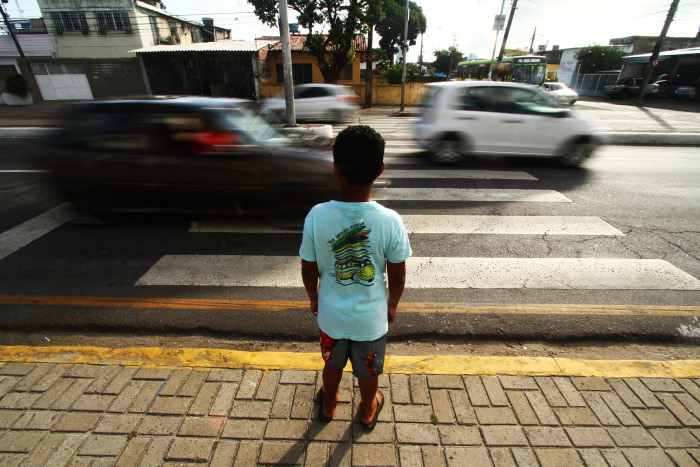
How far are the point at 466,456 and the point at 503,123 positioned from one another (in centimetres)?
674

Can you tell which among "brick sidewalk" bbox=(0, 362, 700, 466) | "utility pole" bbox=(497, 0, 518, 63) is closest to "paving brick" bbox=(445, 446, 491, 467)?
"brick sidewalk" bbox=(0, 362, 700, 466)

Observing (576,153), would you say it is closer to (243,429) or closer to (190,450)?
(243,429)

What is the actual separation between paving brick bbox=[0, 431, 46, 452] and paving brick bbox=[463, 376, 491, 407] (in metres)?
2.46

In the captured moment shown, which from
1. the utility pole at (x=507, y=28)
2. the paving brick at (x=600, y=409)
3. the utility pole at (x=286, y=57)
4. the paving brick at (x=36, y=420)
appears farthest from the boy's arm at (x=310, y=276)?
the utility pole at (x=507, y=28)

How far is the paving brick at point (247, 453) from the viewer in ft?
5.72

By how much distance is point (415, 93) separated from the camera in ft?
77.6

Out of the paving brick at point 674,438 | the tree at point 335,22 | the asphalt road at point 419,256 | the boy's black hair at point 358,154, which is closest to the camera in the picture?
the boy's black hair at point 358,154

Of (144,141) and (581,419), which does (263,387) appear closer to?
(581,419)

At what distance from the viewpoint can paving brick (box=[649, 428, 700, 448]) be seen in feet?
6.03

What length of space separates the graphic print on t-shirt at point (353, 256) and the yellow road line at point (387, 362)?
40.4 inches

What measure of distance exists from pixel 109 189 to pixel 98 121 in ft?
2.76

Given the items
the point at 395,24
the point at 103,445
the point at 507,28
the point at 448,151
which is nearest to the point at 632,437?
the point at 103,445

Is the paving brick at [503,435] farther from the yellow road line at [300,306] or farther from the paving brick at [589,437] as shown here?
the yellow road line at [300,306]

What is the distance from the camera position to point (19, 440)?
5.97ft
